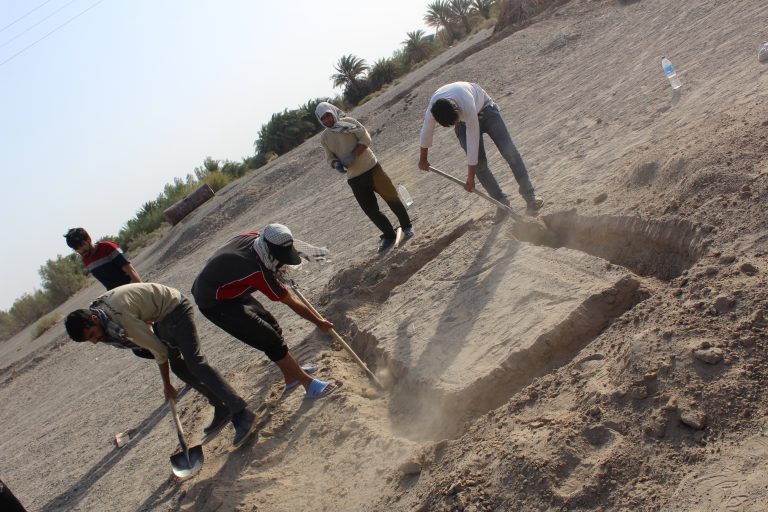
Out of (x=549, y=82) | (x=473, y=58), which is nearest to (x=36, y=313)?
(x=473, y=58)

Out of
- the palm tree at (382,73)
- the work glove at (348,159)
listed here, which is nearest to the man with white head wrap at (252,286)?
the work glove at (348,159)

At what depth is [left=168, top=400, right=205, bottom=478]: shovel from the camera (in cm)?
478

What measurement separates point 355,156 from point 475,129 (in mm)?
1342

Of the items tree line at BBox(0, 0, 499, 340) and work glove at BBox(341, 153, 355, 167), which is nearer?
work glove at BBox(341, 153, 355, 167)

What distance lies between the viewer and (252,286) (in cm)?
469

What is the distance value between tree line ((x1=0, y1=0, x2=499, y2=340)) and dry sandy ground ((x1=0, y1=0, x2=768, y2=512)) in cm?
1548

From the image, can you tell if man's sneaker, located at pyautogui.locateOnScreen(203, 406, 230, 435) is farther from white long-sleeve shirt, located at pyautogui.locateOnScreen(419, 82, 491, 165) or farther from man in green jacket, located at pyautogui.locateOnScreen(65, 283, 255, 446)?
white long-sleeve shirt, located at pyautogui.locateOnScreen(419, 82, 491, 165)

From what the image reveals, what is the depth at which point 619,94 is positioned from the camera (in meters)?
7.61

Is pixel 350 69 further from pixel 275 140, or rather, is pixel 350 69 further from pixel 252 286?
pixel 252 286

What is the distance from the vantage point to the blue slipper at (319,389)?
15.7ft

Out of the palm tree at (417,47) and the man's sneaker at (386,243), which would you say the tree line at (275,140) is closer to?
the palm tree at (417,47)

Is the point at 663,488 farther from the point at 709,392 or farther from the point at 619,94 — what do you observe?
the point at 619,94

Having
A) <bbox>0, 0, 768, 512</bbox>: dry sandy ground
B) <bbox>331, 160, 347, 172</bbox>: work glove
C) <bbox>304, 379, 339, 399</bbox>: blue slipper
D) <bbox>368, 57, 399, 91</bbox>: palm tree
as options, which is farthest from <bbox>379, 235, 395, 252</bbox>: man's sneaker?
<bbox>368, 57, 399, 91</bbox>: palm tree

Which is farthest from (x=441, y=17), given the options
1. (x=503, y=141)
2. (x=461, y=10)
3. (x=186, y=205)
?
(x=503, y=141)
